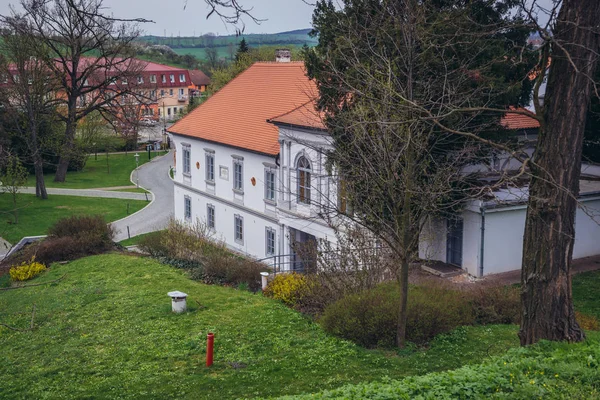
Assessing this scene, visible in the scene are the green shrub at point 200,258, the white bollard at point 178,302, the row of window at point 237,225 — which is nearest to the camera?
the white bollard at point 178,302

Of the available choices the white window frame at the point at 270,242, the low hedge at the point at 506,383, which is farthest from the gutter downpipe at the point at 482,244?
the low hedge at the point at 506,383

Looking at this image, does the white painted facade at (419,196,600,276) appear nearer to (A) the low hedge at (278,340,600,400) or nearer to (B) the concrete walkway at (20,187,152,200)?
(A) the low hedge at (278,340,600,400)

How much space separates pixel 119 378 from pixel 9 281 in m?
13.7

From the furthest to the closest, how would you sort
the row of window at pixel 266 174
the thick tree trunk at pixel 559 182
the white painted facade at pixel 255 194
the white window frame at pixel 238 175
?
the white window frame at pixel 238 175, the row of window at pixel 266 174, the white painted facade at pixel 255 194, the thick tree trunk at pixel 559 182

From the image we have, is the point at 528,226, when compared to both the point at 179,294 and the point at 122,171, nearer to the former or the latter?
the point at 179,294

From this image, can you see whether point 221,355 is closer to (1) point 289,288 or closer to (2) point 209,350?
(2) point 209,350

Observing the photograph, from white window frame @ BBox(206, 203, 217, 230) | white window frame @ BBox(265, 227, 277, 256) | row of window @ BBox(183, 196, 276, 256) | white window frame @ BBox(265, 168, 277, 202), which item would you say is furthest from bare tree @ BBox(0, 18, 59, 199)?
white window frame @ BBox(265, 227, 277, 256)

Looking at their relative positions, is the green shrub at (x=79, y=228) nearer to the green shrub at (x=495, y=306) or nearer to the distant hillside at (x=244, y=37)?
the distant hillside at (x=244, y=37)

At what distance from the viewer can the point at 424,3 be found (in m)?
19.4

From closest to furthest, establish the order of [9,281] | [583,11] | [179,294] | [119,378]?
[583,11], [119,378], [179,294], [9,281]

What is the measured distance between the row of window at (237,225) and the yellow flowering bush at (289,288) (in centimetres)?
1138

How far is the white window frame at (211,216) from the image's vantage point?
3512 centimetres

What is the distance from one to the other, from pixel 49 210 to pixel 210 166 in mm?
15321

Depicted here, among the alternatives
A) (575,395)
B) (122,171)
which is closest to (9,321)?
(575,395)
